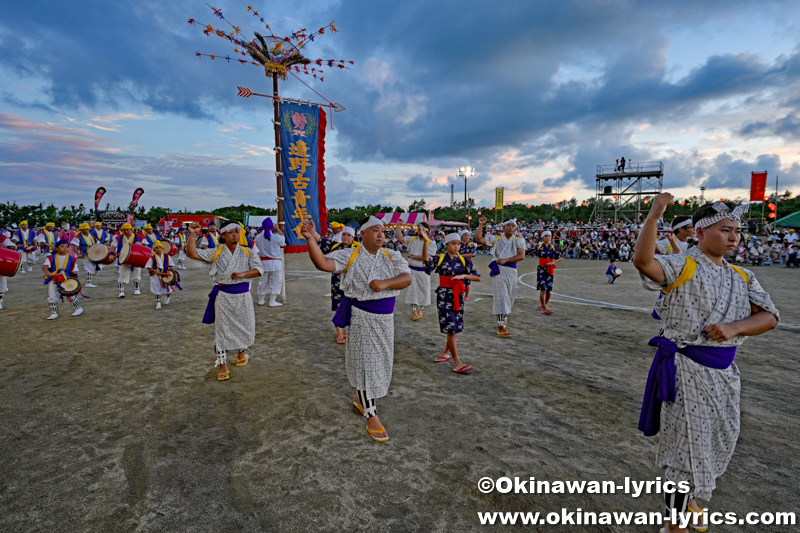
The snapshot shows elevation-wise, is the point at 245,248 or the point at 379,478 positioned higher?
Answer: the point at 245,248

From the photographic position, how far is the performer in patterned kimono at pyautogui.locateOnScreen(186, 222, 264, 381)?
5.22 meters

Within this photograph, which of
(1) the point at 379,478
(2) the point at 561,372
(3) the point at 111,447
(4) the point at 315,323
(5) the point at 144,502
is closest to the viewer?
(5) the point at 144,502

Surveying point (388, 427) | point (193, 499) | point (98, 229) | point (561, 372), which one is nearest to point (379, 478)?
point (388, 427)

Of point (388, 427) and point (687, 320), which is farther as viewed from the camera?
point (388, 427)

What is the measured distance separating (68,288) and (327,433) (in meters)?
8.39

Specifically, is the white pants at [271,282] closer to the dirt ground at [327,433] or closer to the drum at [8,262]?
the dirt ground at [327,433]

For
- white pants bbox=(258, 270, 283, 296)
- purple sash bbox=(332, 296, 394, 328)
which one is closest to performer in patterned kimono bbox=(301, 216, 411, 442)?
purple sash bbox=(332, 296, 394, 328)

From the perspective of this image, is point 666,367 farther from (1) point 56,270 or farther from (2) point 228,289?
(1) point 56,270

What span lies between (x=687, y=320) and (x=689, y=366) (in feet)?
0.93

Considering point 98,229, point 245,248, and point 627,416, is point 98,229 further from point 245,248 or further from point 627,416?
point 627,416

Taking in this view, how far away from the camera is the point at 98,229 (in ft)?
47.7

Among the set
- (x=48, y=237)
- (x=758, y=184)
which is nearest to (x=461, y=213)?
(x=758, y=184)

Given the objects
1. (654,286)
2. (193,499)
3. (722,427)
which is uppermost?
(654,286)

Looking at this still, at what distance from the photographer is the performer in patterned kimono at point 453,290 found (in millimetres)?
5453
